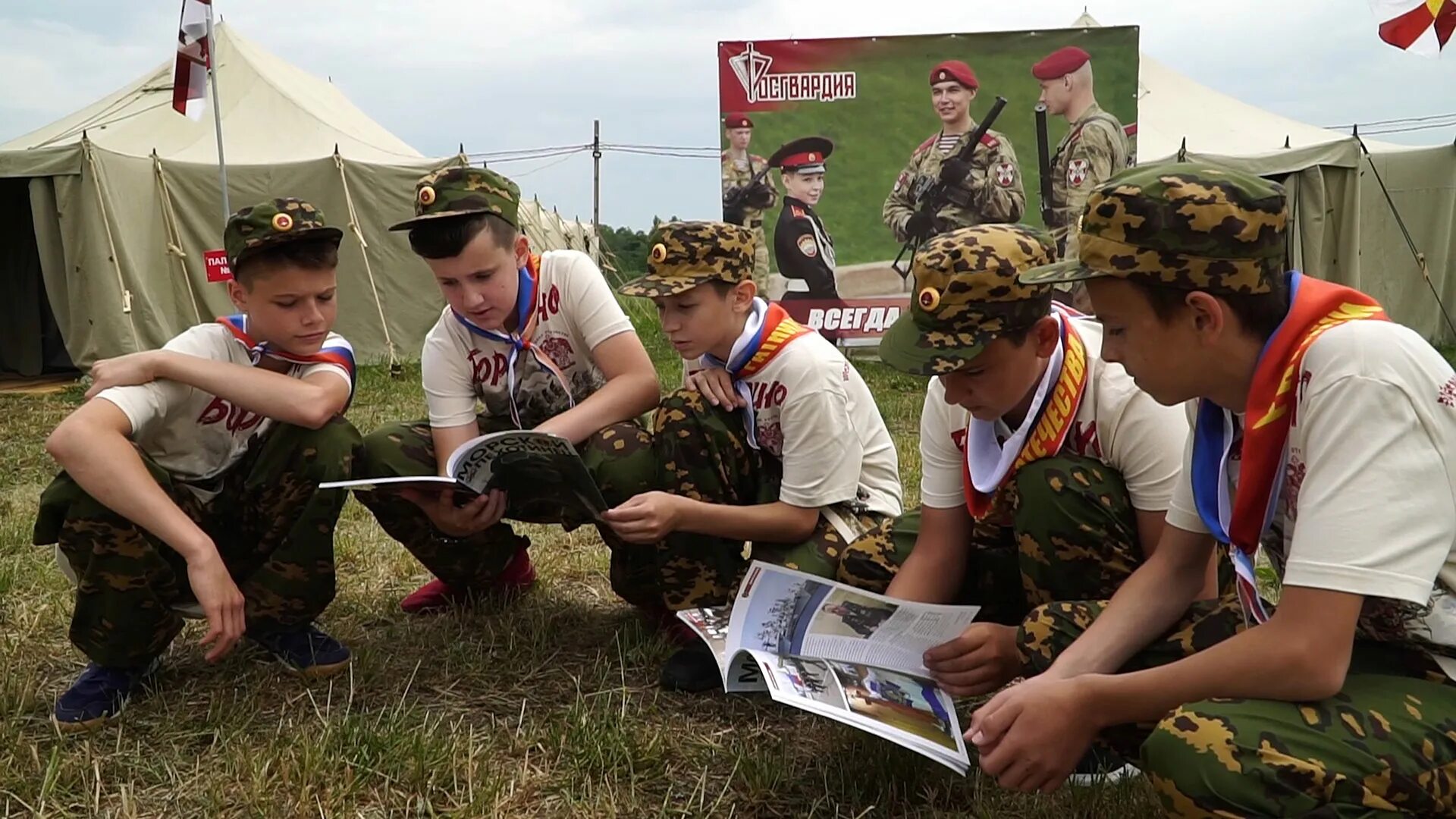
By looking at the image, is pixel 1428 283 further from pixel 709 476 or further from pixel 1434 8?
pixel 709 476

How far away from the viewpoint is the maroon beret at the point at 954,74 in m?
8.38

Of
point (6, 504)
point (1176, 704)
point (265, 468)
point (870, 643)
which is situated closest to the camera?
point (1176, 704)

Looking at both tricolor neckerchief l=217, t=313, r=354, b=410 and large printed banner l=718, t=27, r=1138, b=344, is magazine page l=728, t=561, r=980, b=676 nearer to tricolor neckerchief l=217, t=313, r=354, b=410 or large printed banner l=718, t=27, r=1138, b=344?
tricolor neckerchief l=217, t=313, r=354, b=410

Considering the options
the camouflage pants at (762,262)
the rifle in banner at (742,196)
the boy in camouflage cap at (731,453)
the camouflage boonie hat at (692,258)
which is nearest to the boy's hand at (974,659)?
the boy in camouflage cap at (731,453)

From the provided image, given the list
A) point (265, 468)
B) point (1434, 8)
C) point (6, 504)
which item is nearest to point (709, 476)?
point (265, 468)

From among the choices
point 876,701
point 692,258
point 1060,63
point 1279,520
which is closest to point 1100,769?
point 876,701

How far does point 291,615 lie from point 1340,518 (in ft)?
6.43

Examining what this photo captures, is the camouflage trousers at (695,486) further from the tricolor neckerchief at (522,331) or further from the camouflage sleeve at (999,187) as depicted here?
the camouflage sleeve at (999,187)

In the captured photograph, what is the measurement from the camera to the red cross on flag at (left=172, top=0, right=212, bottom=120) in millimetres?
7914

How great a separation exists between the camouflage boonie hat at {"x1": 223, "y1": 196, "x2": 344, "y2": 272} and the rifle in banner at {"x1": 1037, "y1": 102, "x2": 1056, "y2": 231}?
6771 millimetres

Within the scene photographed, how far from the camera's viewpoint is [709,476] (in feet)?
7.96

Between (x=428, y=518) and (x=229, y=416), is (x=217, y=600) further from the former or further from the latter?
(x=428, y=518)

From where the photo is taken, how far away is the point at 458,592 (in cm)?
286

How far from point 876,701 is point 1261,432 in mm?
645
